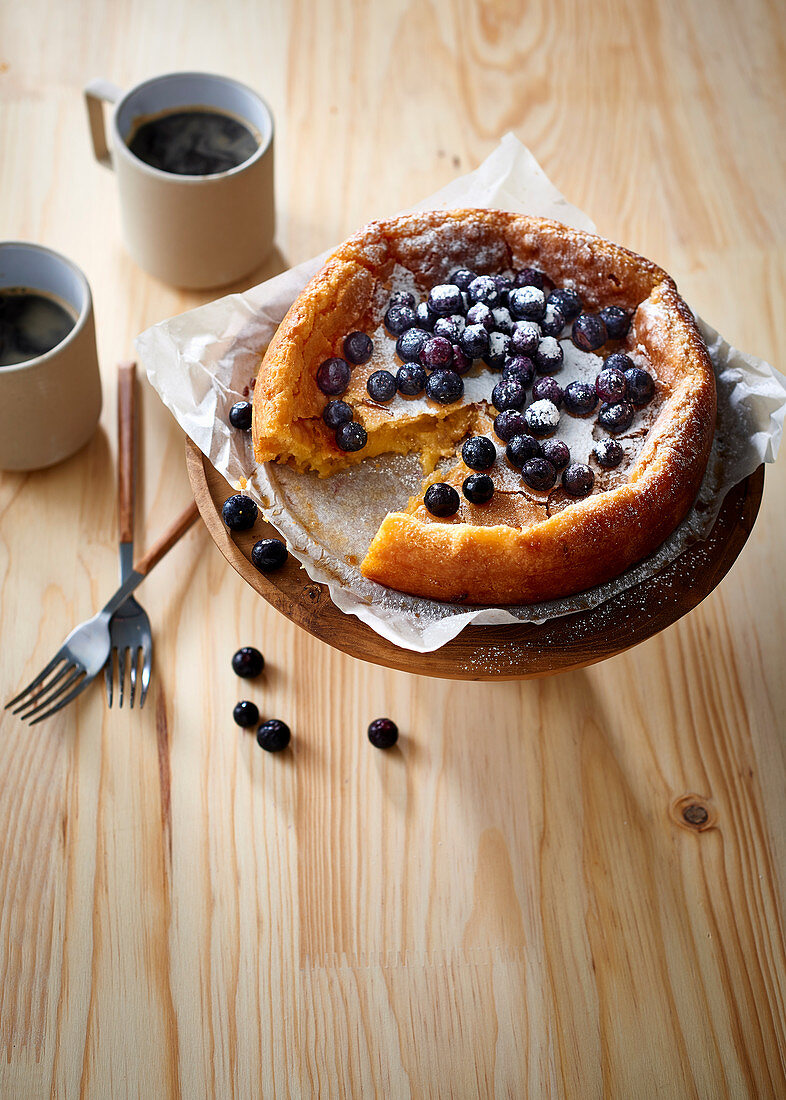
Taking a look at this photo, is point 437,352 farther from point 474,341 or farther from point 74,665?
point 74,665

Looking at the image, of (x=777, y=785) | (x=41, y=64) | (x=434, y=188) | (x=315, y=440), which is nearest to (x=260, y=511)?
(x=315, y=440)

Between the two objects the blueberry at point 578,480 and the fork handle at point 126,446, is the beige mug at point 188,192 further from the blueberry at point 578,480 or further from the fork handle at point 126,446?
the blueberry at point 578,480

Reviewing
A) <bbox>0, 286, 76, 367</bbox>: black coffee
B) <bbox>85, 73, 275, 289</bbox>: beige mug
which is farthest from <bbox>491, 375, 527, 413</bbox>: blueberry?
<bbox>0, 286, 76, 367</bbox>: black coffee

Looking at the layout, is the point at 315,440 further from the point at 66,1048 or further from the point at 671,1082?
the point at 671,1082

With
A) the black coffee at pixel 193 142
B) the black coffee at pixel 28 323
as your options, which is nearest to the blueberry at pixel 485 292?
the black coffee at pixel 193 142

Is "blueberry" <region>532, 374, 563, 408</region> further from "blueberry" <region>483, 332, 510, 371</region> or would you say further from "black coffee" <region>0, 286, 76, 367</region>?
"black coffee" <region>0, 286, 76, 367</region>
